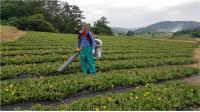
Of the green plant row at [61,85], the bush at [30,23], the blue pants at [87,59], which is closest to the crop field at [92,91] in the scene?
the green plant row at [61,85]

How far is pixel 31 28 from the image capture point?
66.8 metres

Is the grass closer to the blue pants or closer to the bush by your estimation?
the blue pants

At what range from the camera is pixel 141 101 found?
7613 mm

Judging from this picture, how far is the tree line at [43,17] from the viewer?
67125 mm

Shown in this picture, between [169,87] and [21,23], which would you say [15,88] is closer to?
[169,87]

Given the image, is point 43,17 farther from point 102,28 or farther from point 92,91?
point 92,91

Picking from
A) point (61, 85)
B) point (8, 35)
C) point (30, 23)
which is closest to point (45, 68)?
point (61, 85)

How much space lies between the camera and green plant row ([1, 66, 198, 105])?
791 cm

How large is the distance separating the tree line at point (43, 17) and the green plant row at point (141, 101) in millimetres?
58215

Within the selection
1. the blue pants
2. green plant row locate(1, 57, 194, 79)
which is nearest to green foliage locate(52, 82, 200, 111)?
the blue pants

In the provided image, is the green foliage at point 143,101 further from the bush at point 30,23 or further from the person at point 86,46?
the bush at point 30,23

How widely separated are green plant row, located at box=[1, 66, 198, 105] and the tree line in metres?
56.1

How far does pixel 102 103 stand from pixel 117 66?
652 cm

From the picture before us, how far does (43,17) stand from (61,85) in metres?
64.5
